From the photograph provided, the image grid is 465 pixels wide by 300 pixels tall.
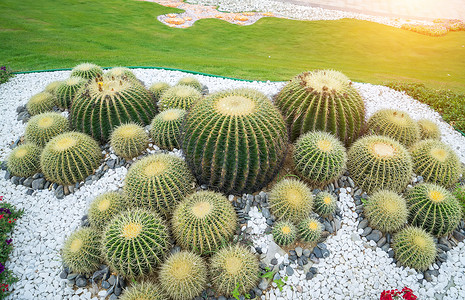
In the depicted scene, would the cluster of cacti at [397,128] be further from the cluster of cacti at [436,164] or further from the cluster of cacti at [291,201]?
the cluster of cacti at [291,201]

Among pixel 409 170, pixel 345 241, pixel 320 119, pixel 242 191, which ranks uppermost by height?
pixel 320 119

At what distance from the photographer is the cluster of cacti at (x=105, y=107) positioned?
21.1 feet

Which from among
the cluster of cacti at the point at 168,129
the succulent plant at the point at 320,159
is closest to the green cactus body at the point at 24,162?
the cluster of cacti at the point at 168,129

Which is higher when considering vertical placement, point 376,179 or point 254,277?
point 376,179

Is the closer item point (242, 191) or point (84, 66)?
point (242, 191)

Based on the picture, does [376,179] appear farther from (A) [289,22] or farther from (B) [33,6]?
(B) [33,6]

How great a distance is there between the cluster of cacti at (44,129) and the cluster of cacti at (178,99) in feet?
7.29

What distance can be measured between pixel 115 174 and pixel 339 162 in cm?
424

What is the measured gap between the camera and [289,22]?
18.0 m

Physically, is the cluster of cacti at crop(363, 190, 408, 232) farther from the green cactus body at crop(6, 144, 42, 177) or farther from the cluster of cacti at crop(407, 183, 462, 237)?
the green cactus body at crop(6, 144, 42, 177)

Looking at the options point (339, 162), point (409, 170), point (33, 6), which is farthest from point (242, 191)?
point (33, 6)

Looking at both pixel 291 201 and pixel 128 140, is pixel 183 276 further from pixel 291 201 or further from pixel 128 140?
pixel 128 140

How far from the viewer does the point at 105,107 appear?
253 inches

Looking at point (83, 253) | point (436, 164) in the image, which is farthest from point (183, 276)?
point (436, 164)
